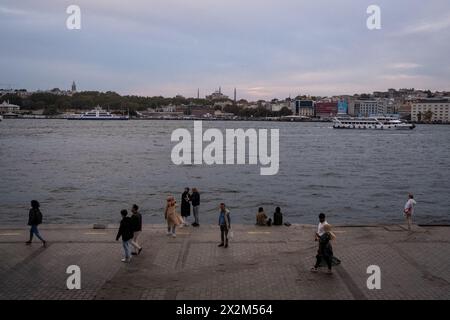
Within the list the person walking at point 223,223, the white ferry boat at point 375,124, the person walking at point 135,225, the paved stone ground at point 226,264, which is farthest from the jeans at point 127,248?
the white ferry boat at point 375,124

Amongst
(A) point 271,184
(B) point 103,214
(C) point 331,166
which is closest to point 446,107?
(C) point 331,166

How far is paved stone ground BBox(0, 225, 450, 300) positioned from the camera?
27.3ft

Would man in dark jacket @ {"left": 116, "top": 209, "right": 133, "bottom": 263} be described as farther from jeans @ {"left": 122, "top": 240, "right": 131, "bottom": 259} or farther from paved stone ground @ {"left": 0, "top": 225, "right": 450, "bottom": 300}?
paved stone ground @ {"left": 0, "top": 225, "right": 450, "bottom": 300}

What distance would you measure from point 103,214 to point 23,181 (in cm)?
1298

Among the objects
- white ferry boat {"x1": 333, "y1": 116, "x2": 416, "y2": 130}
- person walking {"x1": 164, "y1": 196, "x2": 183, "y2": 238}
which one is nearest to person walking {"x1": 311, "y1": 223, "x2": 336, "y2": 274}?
person walking {"x1": 164, "y1": 196, "x2": 183, "y2": 238}

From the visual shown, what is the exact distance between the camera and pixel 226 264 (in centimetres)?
991

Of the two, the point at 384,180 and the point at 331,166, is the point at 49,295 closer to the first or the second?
the point at 384,180

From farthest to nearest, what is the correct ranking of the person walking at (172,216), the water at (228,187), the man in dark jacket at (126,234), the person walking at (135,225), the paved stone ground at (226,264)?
the water at (228,187) → the person walking at (172,216) → the person walking at (135,225) → the man in dark jacket at (126,234) → the paved stone ground at (226,264)

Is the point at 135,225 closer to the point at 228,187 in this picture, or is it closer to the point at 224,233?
the point at 224,233

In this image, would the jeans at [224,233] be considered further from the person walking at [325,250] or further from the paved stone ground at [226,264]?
the person walking at [325,250]

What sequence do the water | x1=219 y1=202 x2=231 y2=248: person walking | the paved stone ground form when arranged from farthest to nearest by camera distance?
the water, x1=219 y1=202 x2=231 y2=248: person walking, the paved stone ground

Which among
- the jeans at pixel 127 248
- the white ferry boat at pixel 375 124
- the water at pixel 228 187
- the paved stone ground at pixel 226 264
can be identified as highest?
the white ferry boat at pixel 375 124

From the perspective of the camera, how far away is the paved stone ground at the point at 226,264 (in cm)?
833
